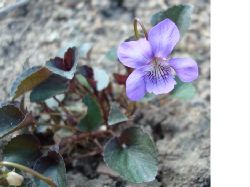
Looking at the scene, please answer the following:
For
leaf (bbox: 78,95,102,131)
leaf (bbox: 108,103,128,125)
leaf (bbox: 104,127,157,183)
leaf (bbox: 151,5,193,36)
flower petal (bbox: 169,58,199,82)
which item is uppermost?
leaf (bbox: 151,5,193,36)

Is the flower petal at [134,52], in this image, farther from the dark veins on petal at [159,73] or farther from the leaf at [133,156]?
the leaf at [133,156]

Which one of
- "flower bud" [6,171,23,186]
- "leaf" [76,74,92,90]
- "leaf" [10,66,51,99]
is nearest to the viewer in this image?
"flower bud" [6,171,23,186]

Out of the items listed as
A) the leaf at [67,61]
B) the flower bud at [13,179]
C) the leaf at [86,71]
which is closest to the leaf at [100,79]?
the leaf at [86,71]

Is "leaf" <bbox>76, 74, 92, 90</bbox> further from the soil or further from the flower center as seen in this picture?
the flower center

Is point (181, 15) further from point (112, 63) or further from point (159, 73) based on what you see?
point (112, 63)

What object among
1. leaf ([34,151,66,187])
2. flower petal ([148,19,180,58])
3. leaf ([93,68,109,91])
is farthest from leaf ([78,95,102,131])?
flower petal ([148,19,180,58])

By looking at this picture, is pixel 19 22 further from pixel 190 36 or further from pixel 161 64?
pixel 161 64
